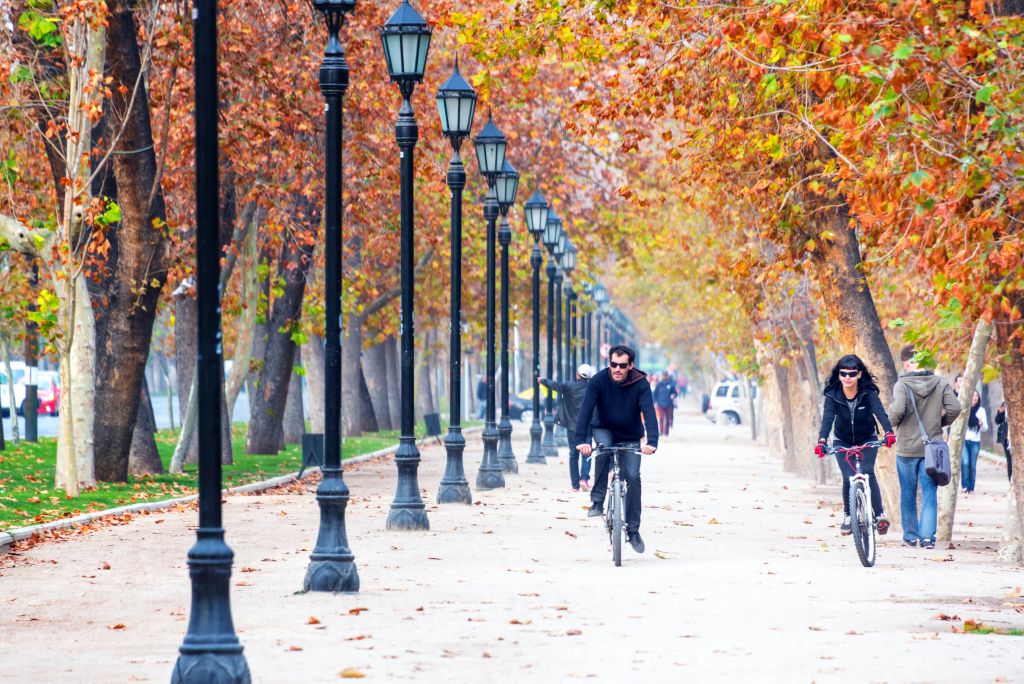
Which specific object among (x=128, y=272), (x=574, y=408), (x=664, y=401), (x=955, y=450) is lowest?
(x=955, y=450)

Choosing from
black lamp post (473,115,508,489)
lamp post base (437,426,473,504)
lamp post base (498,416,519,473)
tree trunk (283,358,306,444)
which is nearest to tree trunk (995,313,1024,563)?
lamp post base (437,426,473,504)

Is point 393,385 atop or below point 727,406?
atop

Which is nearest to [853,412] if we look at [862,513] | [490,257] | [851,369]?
[851,369]

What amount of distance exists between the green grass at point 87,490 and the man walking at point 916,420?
896cm

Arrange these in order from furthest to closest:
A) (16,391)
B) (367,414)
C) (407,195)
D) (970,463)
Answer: (16,391) < (367,414) < (970,463) < (407,195)

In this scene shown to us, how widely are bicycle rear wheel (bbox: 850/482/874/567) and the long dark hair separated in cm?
111

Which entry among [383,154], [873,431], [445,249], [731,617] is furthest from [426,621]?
[445,249]

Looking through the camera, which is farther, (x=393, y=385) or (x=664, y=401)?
(x=393, y=385)

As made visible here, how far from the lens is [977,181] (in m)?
12.7

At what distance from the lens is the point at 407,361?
19.1 meters

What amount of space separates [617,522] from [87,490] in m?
10.1

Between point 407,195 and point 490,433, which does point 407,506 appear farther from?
point 490,433

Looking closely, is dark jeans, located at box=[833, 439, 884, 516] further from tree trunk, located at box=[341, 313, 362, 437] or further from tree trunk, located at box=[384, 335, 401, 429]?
tree trunk, located at box=[384, 335, 401, 429]

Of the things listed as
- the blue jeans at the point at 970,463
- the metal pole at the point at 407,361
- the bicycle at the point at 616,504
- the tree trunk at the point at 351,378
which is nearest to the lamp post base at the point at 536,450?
the tree trunk at the point at 351,378
